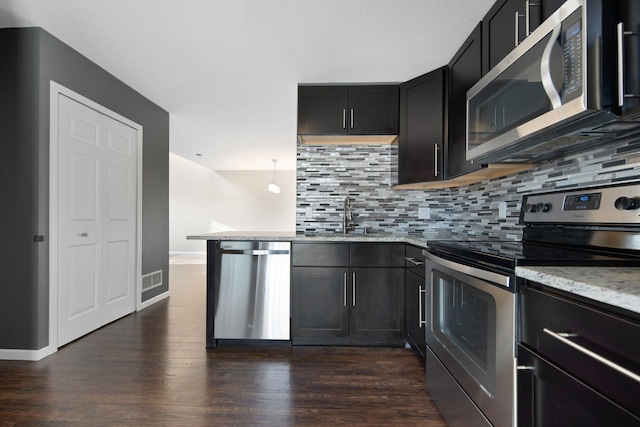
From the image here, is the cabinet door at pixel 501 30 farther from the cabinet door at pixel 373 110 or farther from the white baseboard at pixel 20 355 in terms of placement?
the white baseboard at pixel 20 355

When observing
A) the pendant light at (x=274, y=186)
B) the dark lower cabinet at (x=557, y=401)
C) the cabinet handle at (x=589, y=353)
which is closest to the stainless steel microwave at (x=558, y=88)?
the cabinet handle at (x=589, y=353)

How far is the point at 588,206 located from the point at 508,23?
103cm

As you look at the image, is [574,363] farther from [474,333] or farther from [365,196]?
[365,196]

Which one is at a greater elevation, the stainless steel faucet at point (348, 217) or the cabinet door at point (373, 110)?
the cabinet door at point (373, 110)

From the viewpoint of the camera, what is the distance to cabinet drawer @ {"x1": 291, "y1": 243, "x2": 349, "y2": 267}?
2.52 m

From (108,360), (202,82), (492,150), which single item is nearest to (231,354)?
(108,360)

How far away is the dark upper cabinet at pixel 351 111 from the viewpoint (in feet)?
9.61

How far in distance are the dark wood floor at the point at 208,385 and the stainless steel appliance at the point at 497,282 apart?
37 centimetres

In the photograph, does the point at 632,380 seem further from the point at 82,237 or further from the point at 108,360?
the point at 82,237

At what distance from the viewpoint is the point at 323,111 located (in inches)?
116

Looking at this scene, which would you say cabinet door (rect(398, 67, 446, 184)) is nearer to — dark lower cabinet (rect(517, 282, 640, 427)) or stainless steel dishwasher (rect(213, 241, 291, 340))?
stainless steel dishwasher (rect(213, 241, 291, 340))

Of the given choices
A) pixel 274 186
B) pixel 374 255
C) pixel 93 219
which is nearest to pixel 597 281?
pixel 374 255

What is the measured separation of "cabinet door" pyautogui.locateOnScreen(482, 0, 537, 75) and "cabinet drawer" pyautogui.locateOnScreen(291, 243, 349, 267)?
153 centimetres

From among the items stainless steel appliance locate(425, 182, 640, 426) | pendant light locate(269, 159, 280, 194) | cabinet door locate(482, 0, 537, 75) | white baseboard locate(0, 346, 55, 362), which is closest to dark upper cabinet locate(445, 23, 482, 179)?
cabinet door locate(482, 0, 537, 75)
